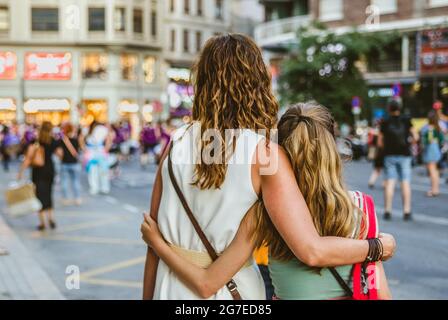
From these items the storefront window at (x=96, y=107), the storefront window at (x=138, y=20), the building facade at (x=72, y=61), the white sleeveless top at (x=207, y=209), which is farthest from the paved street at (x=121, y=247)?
the storefront window at (x=138, y=20)

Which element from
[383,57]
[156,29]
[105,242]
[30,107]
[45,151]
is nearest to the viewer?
[105,242]

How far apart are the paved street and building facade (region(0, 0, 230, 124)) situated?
37972 mm

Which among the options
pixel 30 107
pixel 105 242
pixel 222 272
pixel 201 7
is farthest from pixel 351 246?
pixel 201 7

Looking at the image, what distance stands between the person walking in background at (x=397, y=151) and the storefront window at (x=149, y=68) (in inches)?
1788

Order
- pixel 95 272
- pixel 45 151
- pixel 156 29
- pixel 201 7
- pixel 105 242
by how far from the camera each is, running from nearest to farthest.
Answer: pixel 95 272 → pixel 105 242 → pixel 45 151 → pixel 156 29 → pixel 201 7

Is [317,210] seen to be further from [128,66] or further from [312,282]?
[128,66]

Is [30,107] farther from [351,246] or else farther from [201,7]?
[351,246]

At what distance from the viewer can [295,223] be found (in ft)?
7.31

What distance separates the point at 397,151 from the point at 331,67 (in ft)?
71.4

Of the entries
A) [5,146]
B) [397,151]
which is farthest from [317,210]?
[5,146]

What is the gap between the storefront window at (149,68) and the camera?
2180 inches

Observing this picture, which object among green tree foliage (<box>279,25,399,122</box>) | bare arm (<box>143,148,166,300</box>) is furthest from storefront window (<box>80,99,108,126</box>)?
bare arm (<box>143,148,166,300</box>)

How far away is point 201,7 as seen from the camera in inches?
2493
